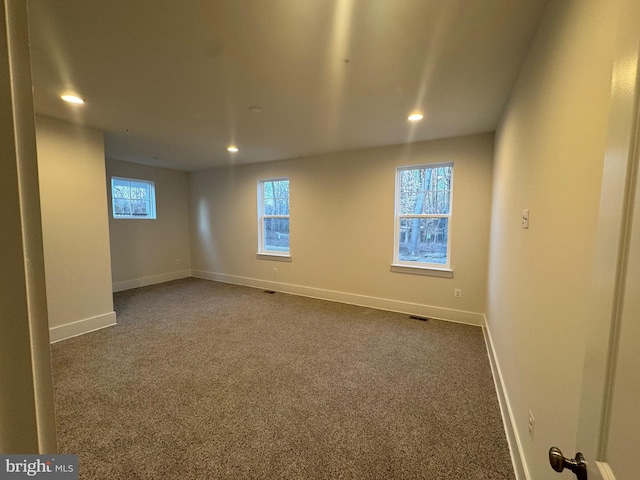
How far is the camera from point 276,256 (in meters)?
5.08

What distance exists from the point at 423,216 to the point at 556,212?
108 inches

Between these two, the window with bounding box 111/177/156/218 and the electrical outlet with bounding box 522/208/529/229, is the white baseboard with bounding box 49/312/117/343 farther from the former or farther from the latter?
the electrical outlet with bounding box 522/208/529/229

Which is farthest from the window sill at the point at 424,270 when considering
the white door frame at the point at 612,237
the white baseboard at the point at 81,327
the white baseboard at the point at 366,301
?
the white baseboard at the point at 81,327

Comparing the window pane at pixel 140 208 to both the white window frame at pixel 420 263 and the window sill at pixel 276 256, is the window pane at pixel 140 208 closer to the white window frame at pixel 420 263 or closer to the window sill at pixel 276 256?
the window sill at pixel 276 256

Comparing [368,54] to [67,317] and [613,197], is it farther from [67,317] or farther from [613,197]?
[67,317]

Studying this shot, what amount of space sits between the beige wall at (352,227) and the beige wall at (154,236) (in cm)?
55

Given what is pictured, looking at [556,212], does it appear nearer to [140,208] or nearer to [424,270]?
[424,270]

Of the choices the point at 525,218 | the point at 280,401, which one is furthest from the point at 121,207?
the point at 525,218

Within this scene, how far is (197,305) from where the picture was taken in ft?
14.0

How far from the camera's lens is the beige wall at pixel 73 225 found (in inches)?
116

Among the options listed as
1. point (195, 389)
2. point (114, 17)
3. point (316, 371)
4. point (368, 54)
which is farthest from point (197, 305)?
point (368, 54)

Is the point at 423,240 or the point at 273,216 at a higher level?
the point at 273,216

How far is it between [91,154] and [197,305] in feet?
7.76

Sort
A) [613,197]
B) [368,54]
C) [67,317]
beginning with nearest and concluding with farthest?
[613,197] < [368,54] < [67,317]
